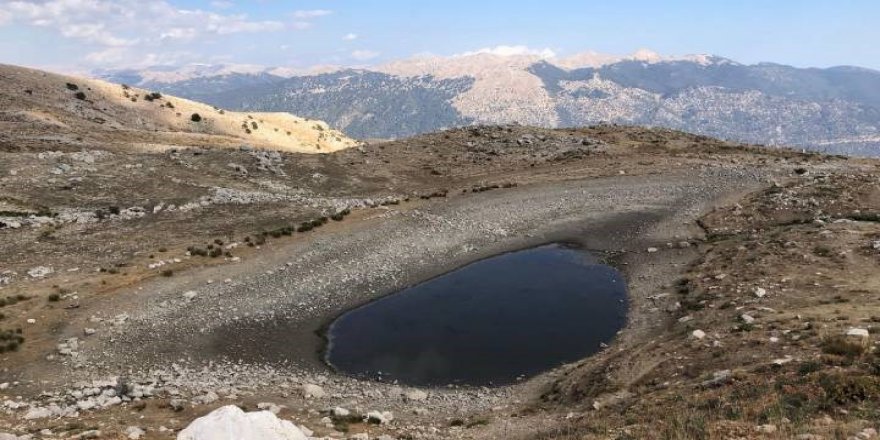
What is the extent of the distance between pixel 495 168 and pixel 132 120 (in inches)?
2758

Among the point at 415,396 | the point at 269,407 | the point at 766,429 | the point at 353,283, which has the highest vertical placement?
the point at 766,429

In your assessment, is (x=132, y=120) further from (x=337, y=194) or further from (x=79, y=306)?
(x=79, y=306)


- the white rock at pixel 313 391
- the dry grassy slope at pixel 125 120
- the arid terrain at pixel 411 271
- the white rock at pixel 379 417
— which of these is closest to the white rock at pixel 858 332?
the arid terrain at pixel 411 271

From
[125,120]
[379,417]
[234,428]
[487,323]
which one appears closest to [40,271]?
[379,417]

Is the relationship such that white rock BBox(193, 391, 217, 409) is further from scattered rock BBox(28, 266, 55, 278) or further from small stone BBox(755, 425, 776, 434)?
small stone BBox(755, 425, 776, 434)

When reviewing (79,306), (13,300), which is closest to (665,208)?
(79,306)

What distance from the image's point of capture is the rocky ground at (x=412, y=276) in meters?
21.9

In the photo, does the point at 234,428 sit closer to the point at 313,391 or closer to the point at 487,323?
the point at 313,391

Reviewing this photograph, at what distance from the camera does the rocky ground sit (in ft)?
71.9

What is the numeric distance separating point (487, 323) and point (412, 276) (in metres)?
8.88

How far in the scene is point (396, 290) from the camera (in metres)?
42.9

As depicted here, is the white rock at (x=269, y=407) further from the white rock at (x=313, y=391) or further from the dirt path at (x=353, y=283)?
the white rock at (x=313, y=391)

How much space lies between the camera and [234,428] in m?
15.6

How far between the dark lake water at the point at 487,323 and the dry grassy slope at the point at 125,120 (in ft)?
168
